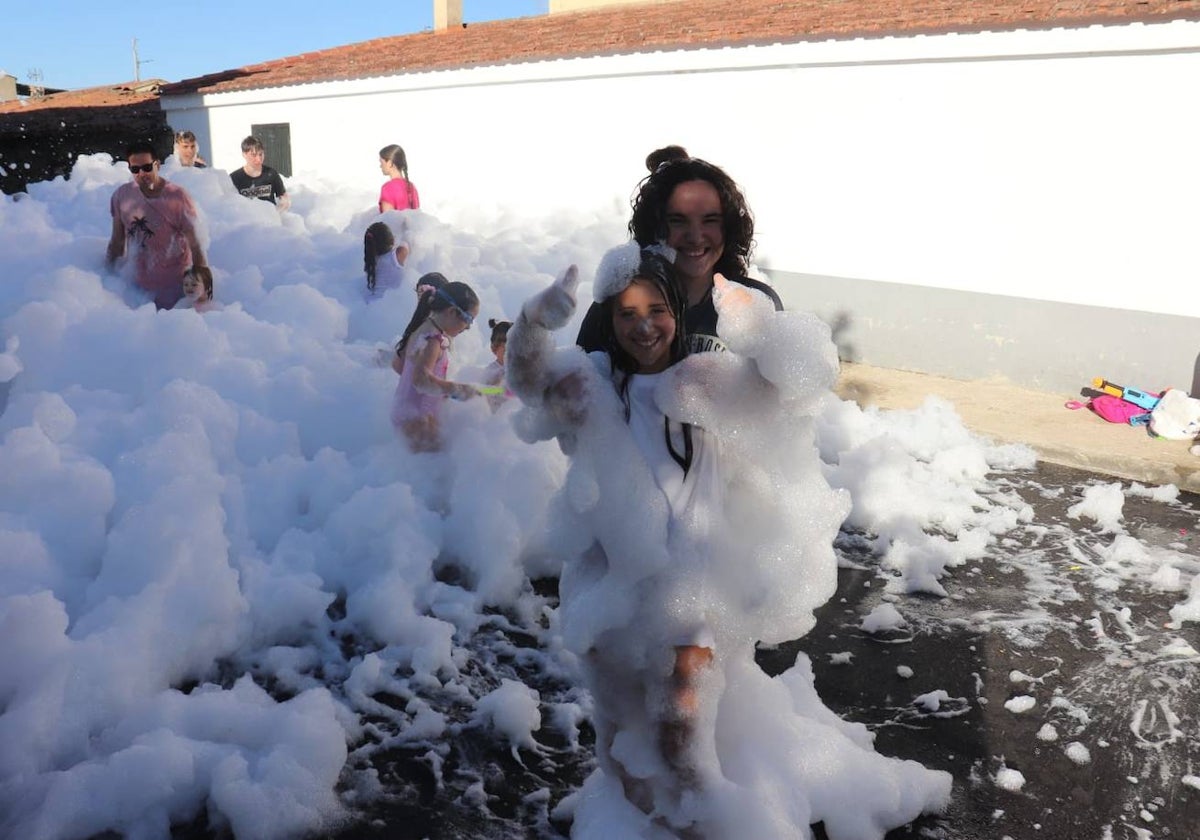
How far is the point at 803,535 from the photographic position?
7.99 feet

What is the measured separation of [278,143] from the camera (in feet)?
48.8

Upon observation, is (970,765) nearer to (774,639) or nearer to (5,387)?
(774,639)

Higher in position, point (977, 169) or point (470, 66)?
point (470, 66)

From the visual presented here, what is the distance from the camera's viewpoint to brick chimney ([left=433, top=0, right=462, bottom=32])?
51.2 ft

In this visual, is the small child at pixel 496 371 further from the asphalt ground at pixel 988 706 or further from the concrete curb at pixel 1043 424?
the concrete curb at pixel 1043 424

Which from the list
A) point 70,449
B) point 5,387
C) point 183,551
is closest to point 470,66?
point 5,387

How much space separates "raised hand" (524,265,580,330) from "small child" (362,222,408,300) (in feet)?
16.7

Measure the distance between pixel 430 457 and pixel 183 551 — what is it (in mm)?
1366

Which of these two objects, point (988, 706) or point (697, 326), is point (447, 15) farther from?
point (988, 706)

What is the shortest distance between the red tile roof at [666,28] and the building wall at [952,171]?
124 mm

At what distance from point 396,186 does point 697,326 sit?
5.49 metres

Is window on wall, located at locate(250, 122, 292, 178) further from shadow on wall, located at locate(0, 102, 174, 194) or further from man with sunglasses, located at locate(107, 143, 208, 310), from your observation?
man with sunglasses, located at locate(107, 143, 208, 310)

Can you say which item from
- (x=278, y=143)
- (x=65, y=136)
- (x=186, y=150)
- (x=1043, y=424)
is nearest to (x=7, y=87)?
(x=65, y=136)

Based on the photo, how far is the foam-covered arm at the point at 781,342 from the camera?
2.18 m
